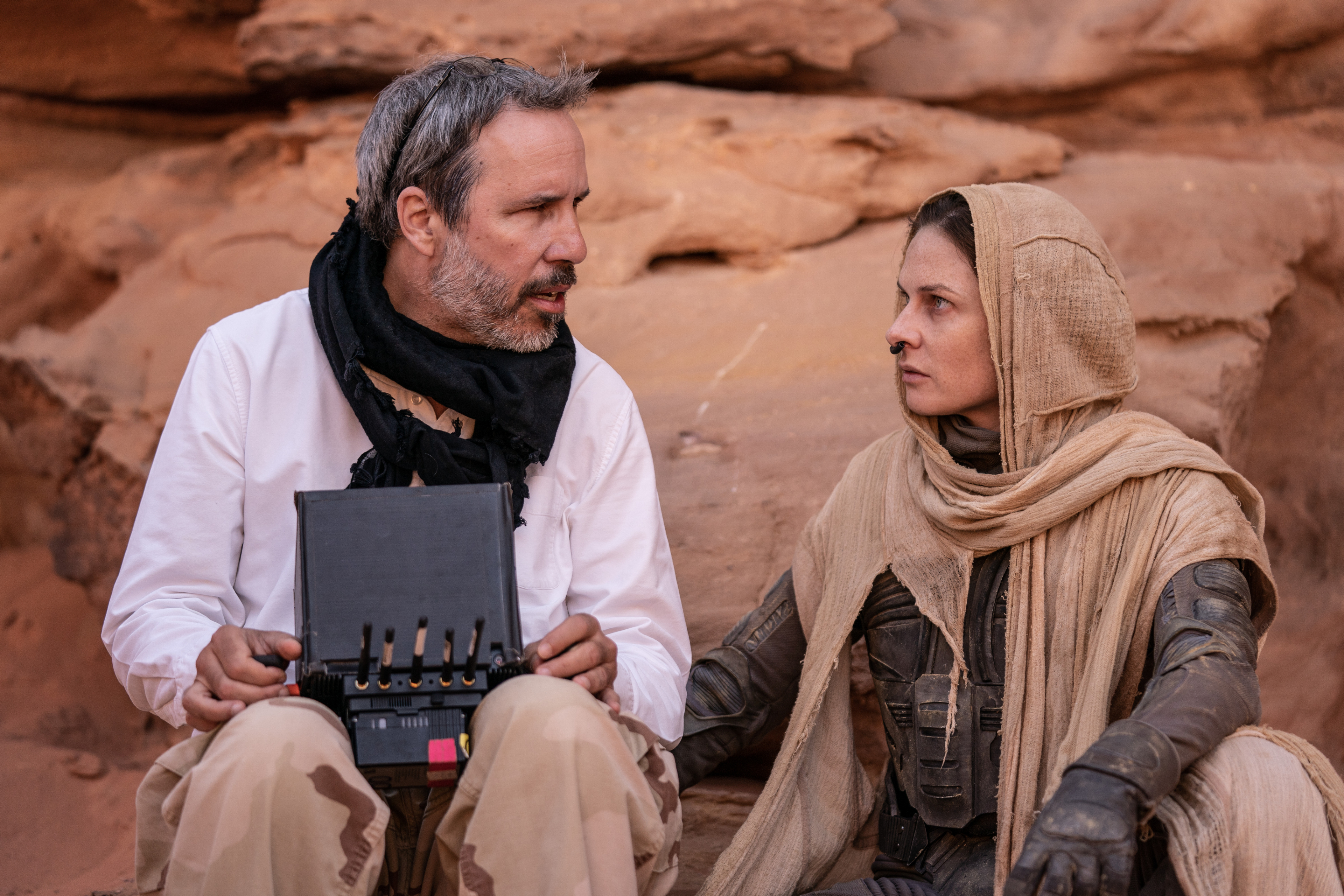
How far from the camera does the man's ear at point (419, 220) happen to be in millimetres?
3262

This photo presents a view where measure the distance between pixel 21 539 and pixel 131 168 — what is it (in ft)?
6.34

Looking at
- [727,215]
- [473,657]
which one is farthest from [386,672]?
[727,215]

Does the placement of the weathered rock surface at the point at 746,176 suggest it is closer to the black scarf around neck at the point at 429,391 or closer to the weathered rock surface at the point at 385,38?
the weathered rock surface at the point at 385,38

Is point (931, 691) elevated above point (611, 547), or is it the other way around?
point (611, 547)

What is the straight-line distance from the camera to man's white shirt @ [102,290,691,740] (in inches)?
115

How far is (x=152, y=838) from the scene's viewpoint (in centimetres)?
258

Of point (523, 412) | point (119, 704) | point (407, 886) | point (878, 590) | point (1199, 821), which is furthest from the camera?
point (119, 704)

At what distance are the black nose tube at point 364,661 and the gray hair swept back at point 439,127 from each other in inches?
45.2

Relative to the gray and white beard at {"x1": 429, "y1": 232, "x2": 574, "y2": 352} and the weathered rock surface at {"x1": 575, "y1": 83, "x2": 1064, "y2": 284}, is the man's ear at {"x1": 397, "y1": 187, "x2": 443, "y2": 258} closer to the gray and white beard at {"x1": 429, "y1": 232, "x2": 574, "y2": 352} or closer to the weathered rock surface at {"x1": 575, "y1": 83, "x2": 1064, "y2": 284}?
the gray and white beard at {"x1": 429, "y1": 232, "x2": 574, "y2": 352}

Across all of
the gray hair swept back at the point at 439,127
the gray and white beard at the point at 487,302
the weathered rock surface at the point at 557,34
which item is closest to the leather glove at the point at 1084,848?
the gray and white beard at the point at 487,302

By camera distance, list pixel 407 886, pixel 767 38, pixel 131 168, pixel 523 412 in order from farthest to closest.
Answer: pixel 131 168 < pixel 767 38 < pixel 523 412 < pixel 407 886

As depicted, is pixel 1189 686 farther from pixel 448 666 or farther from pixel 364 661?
pixel 364 661

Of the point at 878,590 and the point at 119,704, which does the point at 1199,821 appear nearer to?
the point at 878,590

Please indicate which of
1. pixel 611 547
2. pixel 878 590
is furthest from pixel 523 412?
pixel 878 590
